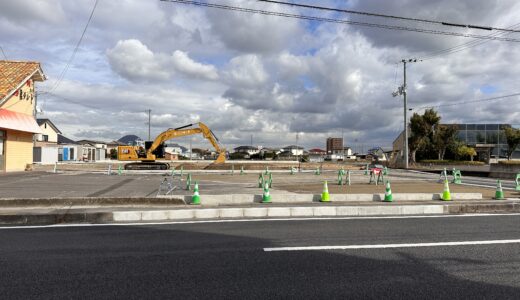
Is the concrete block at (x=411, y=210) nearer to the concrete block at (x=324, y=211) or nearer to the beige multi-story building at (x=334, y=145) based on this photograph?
the concrete block at (x=324, y=211)

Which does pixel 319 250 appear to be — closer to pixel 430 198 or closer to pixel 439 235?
pixel 439 235

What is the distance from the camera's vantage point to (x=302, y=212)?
10.5 meters

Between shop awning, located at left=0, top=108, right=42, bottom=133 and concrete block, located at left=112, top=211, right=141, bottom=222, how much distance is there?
17.3m

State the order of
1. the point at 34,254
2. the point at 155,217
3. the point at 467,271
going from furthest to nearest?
the point at 155,217
the point at 34,254
the point at 467,271

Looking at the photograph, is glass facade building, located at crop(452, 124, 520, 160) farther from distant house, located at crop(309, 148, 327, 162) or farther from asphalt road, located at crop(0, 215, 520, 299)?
asphalt road, located at crop(0, 215, 520, 299)

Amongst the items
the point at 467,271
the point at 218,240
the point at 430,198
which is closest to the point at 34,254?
the point at 218,240

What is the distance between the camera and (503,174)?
3031 centimetres

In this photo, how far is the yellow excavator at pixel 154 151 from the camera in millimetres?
33125

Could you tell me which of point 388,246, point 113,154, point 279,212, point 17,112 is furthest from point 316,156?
point 388,246

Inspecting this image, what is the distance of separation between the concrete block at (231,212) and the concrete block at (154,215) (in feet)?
4.55

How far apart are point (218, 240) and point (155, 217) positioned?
3.23 meters

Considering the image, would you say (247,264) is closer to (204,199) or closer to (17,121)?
(204,199)

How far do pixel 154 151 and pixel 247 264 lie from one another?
30310 mm

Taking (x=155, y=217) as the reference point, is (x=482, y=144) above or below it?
above
